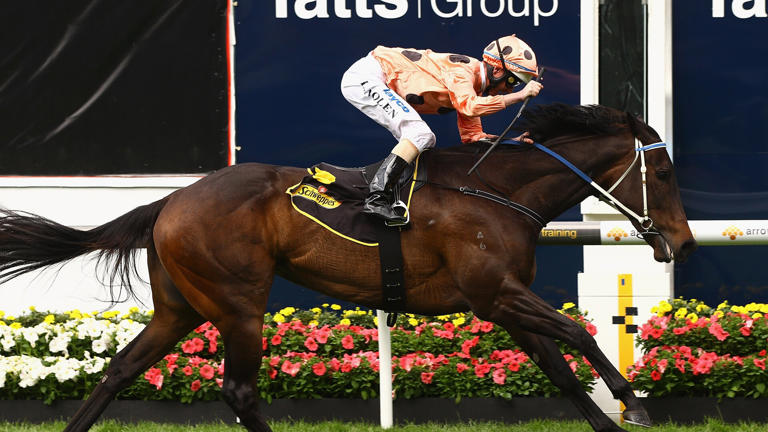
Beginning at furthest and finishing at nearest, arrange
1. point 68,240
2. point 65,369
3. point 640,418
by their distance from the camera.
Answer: point 65,369 < point 68,240 < point 640,418

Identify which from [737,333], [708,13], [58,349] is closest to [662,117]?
[708,13]

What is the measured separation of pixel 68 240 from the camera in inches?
208

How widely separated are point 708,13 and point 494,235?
350 centimetres

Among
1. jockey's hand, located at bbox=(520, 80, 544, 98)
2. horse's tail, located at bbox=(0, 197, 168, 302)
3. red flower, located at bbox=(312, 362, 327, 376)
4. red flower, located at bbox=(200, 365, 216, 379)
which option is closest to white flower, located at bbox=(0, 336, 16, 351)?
horse's tail, located at bbox=(0, 197, 168, 302)

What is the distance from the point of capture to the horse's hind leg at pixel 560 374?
481 centimetres

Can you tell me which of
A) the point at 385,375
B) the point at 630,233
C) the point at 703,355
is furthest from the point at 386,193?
the point at 703,355

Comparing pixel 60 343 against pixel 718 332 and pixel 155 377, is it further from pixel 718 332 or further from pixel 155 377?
pixel 718 332

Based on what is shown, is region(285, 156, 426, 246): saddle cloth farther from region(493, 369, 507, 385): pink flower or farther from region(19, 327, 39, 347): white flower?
region(19, 327, 39, 347): white flower

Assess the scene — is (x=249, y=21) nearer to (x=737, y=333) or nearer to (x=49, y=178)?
(x=49, y=178)

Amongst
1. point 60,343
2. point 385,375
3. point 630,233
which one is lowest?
point 385,375

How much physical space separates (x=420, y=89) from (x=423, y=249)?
0.76 m

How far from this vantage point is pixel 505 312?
15.9 ft

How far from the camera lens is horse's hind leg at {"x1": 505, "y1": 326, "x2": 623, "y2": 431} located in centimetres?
481

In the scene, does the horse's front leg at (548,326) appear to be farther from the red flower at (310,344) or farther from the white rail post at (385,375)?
the red flower at (310,344)
